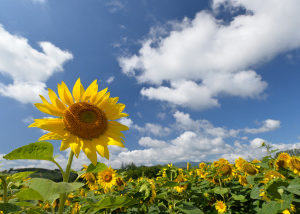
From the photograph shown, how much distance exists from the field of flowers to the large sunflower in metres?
0.21

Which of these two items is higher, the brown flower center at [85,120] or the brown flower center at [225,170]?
the brown flower center at [85,120]

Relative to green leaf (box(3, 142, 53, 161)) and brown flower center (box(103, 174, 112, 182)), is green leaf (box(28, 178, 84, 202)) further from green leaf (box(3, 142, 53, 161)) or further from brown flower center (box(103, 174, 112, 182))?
brown flower center (box(103, 174, 112, 182))

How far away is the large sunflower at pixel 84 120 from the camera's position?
1586 mm

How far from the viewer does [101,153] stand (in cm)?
161

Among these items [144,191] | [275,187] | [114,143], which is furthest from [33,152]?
[275,187]

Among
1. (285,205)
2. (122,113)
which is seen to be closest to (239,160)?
(285,205)

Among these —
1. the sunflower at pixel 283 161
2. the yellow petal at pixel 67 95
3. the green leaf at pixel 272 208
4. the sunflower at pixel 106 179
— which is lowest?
the green leaf at pixel 272 208

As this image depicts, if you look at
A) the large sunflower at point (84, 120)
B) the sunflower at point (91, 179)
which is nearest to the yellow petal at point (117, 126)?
the large sunflower at point (84, 120)

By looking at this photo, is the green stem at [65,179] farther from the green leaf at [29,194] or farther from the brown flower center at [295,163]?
the brown flower center at [295,163]

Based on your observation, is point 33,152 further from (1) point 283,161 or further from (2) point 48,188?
(1) point 283,161

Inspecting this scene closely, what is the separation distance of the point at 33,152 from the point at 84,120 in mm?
516

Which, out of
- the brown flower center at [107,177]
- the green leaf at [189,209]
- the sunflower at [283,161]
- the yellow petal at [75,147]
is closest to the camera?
the yellow petal at [75,147]

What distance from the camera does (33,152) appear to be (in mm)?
1264

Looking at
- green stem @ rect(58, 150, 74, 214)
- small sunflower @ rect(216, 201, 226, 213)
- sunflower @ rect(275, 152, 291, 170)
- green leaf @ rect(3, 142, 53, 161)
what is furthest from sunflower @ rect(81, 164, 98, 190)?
sunflower @ rect(275, 152, 291, 170)
